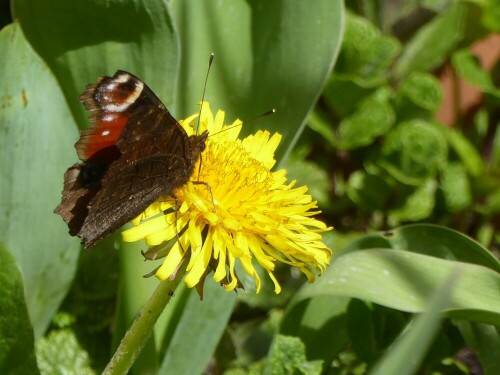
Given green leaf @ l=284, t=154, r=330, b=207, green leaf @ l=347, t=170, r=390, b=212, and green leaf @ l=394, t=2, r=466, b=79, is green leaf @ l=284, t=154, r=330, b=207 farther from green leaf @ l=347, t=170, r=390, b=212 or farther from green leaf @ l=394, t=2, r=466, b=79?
green leaf @ l=394, t=2, r=466, b=79

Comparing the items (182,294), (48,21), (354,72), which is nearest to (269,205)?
(182,294)

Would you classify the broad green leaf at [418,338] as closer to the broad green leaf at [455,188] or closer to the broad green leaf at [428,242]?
the broad green leaf at [428,242]

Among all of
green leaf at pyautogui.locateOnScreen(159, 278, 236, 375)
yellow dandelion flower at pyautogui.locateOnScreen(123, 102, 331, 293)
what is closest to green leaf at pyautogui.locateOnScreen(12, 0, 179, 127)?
yellow dandelion flower at pyautogui.locateOnScreen(123, 102, 331, 293)

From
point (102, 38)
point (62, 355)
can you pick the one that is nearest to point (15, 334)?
point (62, 355)

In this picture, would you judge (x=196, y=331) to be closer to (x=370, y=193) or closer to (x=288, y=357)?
(x=288, y=357)

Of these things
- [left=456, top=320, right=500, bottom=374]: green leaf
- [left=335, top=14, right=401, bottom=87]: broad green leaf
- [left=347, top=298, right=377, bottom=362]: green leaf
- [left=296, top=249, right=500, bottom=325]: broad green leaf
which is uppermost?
[left=296, top=249, right=500, bottom=325]: broad green leaf

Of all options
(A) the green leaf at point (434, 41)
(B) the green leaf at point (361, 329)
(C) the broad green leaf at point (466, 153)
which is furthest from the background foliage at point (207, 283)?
(A) the green leaf at point (434, 41)
